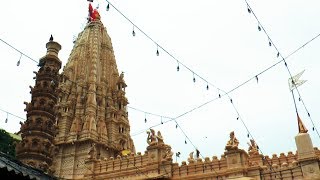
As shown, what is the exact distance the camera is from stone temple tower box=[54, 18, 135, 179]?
34.0m

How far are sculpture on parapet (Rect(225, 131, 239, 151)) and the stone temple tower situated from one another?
14077 mm

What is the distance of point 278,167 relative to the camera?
18.8 meters

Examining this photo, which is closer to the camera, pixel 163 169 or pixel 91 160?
pixel 163 169

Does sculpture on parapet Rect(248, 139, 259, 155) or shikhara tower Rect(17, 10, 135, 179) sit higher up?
shikhara tower Rect(17, 10, 135, 179)

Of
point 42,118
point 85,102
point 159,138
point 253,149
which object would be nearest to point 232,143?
point 253,149

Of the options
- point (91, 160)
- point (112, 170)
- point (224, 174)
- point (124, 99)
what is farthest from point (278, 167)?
point (124, 99)

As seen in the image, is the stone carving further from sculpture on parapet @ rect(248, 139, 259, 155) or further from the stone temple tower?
the stone temple tower

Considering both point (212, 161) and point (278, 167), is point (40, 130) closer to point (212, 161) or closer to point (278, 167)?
point (212, 161)

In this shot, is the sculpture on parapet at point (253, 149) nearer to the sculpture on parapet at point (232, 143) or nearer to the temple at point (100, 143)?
the temple at point (100, 143)

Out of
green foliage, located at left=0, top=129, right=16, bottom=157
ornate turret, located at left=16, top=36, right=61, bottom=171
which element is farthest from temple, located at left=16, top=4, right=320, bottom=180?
green foliage, located at left=0, top=129, right=16, bottom=157

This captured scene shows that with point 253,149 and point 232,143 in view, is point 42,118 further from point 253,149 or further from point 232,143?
point 253,149

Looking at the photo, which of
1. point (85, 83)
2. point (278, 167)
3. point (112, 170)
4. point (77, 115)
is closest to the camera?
point (278, 167)

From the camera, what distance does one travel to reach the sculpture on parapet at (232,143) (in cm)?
2023

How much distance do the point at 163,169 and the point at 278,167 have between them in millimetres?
6781
